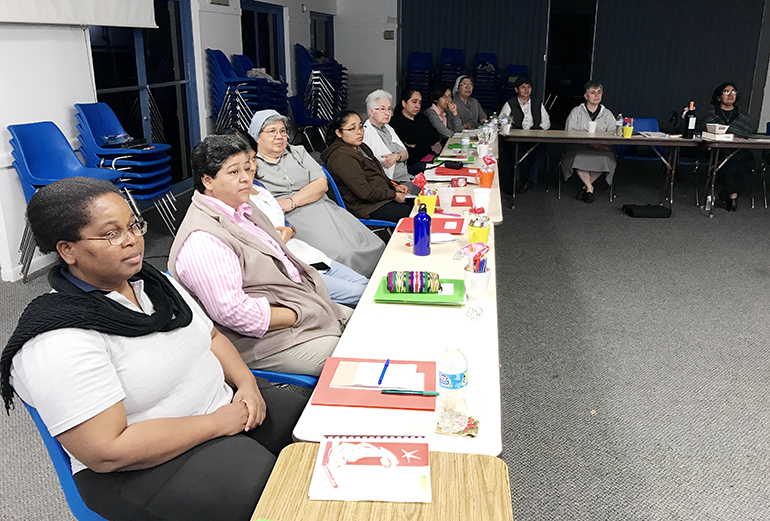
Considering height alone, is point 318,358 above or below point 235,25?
below

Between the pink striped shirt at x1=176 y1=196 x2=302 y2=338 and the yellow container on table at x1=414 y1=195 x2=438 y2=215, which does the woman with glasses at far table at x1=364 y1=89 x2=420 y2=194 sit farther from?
the pink striped shirt at x1=176 y1=196 x2=302 y2=338

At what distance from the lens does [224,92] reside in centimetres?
678

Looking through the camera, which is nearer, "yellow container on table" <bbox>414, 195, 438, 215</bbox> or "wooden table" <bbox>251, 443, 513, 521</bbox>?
"wooden table" <bbox>251, 443, 513, 521</bbox>

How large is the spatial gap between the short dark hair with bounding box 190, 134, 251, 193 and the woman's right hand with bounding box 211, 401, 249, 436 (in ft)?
3.11

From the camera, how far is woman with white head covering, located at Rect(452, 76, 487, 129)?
7.21 metres

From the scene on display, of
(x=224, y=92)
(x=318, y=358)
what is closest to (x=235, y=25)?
(x=224, y=92)

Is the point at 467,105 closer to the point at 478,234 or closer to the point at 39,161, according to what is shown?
the point at 39,161

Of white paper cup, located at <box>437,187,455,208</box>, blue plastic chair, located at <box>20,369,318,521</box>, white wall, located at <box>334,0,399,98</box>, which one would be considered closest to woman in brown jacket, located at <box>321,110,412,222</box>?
white paper cup, located at <box>437,187,455,208</box>

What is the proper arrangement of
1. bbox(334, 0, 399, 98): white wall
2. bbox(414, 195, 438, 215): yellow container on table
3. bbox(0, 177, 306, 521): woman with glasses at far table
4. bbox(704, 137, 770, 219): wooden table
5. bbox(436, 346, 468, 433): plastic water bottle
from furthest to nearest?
bbox(334, 0, 399, 98): white wall, bbox(704, 137, 770, 219): wooden table, bbox(414, 195, 438, 215): yellow container on table, bbox(436, 346, 468, 433): plastic water bottle, bbox(0, 177, 306, 521): woman with glasses at far table

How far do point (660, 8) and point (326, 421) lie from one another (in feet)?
36.4

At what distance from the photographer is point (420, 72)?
10.6 metres

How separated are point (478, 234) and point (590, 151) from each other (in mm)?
4581

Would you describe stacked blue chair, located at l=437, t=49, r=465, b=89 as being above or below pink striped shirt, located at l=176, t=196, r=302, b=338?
above

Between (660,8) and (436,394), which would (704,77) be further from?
(436,394)
